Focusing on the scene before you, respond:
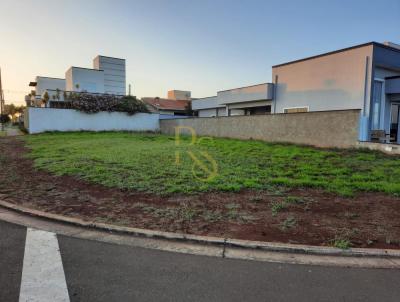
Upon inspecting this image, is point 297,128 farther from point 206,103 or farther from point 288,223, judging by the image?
point 206,103

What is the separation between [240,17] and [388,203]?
1202 centimetres

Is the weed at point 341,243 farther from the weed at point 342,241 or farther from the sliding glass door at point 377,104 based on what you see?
the sliding glass door at point 377,104

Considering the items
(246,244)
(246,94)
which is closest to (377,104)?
(246,94)

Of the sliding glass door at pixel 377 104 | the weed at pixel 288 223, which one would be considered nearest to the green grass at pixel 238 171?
the weed at pixel 288 223

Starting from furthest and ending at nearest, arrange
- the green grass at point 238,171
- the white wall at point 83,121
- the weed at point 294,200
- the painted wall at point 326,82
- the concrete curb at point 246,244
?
the white wall at point 83,121 < the painted wall at point 326,82 < the green grass at point 238,171 < the weed at point 294,200 < the concrete curb at point 246,244

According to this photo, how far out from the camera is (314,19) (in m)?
12.9

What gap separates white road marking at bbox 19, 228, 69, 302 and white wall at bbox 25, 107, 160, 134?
1895 centimetres

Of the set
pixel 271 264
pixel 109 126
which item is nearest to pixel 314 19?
pixel 271 264

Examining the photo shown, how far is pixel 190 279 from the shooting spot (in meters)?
2.56

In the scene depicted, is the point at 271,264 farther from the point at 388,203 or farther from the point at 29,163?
the point at 29,163

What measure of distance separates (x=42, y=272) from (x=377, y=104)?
1587cm

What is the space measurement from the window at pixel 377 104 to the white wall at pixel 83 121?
1731 cm

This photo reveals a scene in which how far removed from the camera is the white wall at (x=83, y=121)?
63.7 feet

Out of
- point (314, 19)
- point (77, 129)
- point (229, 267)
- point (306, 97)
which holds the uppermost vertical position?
point (314, 19)
